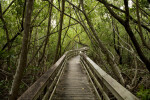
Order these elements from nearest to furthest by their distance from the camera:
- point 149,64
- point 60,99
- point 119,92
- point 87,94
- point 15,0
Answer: point 119,92, point 149,64, point 60,99, point 87,94, point 15,0

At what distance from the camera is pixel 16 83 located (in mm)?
2176

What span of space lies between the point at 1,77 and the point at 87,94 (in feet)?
18.6

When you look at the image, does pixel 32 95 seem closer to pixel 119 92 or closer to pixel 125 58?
pixel 119 92

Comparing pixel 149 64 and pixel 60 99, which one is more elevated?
pixel 149 64

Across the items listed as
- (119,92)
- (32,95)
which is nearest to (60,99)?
(32,95)

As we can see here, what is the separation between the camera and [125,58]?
1761cm

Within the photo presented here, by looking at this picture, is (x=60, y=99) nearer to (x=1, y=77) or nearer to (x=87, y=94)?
(x=87, y=94)

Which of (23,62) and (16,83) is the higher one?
(23,62)

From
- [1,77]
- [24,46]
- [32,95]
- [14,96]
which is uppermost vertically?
[24,46]

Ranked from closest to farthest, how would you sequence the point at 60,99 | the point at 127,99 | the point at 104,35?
the point at 127,99, the point at 60,99, the point at 104,35

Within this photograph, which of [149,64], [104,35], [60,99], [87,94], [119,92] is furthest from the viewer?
[104,35]

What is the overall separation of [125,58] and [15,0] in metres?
16.2

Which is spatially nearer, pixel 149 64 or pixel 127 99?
pixel 127 99

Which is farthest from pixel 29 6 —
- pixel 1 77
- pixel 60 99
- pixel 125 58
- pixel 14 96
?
pixel 125 58
